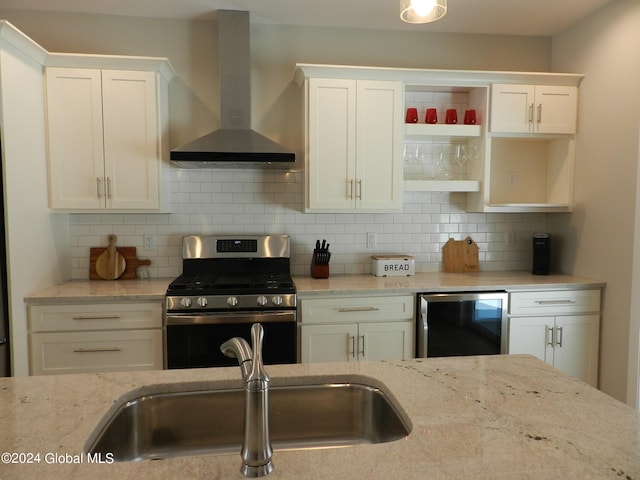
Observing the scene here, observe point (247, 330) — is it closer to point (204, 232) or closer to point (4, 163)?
point (204, 232)

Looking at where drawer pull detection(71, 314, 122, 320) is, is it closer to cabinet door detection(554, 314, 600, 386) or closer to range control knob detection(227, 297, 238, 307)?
range control knob detection(227, 297, 238, 307)

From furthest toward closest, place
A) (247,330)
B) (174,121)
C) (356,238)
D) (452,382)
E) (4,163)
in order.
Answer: (356,238) < (174,121) < (247,330) < (4,163) < (452,382)

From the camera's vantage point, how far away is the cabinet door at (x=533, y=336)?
3053 mm

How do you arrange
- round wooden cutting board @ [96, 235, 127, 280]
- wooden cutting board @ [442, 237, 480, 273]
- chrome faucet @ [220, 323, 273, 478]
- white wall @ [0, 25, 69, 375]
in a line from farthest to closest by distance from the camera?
wooden cutting board @ [442, 237, 480, 273], round wooden cutting board @ [96, 235, 127, 280], white wall @ [0, 25, 69, 375], chrome faucet @ [220, 323, 273, 478]

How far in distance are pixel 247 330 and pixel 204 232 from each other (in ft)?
3.12

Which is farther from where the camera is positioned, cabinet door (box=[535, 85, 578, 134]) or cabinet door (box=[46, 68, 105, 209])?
cabinet door (box=[535, 85, 578, 134])

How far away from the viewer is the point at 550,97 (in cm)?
328

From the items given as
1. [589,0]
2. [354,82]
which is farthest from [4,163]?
[589,0]

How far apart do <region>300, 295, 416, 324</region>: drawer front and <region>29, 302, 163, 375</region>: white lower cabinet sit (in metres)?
0.94

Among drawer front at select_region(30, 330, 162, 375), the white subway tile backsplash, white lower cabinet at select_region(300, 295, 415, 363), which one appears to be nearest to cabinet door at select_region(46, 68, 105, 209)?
the white subway tile backsplash

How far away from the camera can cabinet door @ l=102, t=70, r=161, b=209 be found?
2.92 m

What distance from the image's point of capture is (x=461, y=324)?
2.97 m

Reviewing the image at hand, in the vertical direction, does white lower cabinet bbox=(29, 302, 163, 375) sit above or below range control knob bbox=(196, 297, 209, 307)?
below

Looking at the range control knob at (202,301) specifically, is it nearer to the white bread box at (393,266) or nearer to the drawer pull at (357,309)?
the drawer pull at (357,309)
